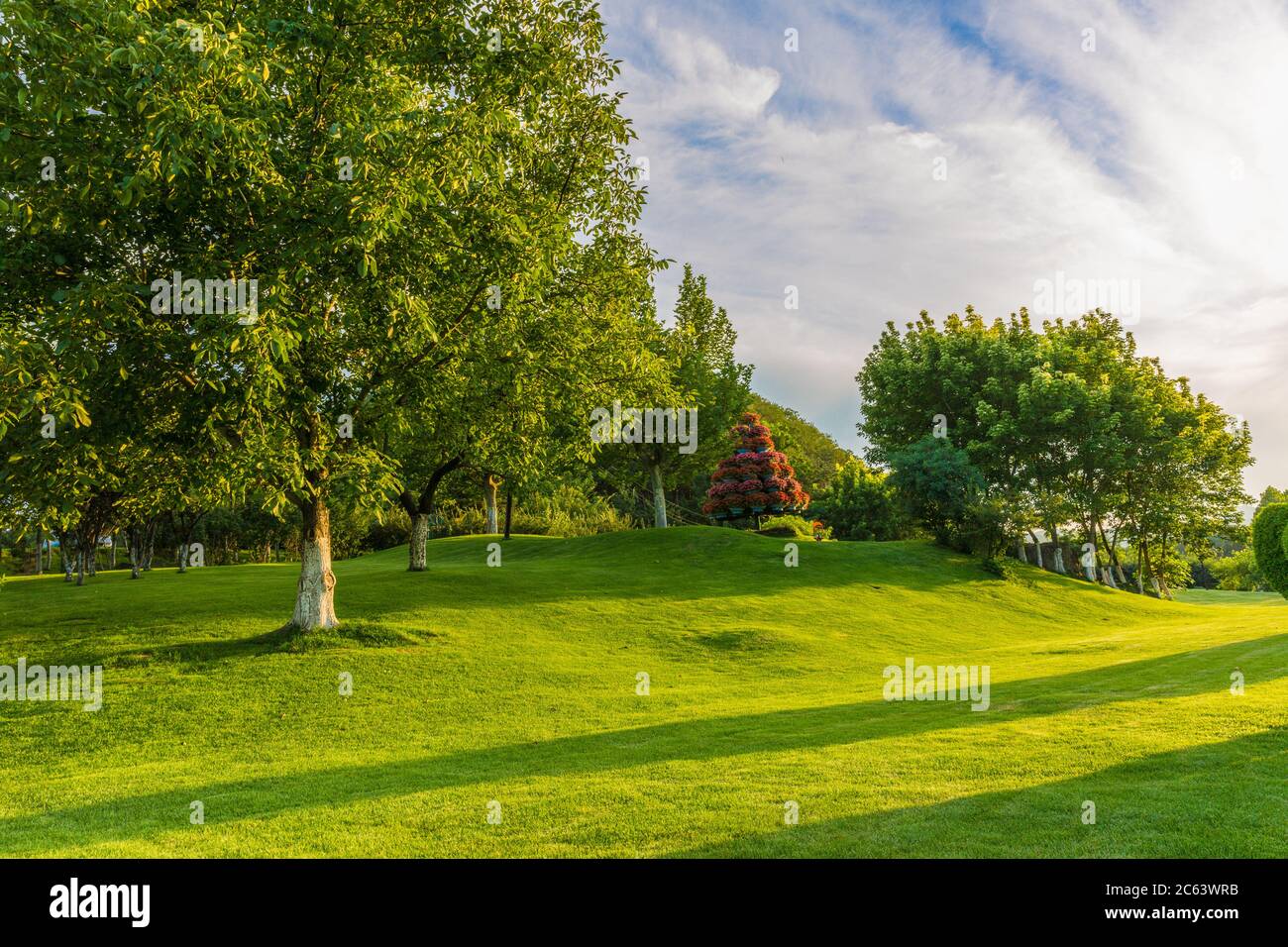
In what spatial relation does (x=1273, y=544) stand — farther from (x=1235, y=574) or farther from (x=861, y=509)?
(x=1235, y=574)

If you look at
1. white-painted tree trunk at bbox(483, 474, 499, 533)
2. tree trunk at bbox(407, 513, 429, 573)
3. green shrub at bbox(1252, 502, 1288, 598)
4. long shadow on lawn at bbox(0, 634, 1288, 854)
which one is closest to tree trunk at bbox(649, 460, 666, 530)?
white-painted tree trunk at bbox(483, 474, 499, 533)

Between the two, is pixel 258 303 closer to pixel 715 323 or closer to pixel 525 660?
pixel 525 660

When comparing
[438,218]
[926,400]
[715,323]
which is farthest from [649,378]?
[715,323]

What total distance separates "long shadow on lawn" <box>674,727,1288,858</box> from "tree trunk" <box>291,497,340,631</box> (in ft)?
45.6

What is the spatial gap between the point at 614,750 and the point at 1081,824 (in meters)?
6.21

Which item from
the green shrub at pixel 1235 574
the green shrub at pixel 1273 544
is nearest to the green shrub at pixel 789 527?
the green shrub at pixel 1273 544

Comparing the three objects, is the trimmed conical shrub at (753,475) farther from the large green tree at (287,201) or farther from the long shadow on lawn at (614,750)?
the long shadow on lawn at (614,750)

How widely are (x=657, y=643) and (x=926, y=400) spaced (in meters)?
33.3

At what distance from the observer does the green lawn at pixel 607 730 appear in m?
7.27

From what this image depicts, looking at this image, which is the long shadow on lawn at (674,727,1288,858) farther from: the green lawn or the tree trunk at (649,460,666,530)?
the tree trunk at (649,460,666,530)

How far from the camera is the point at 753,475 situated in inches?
1665

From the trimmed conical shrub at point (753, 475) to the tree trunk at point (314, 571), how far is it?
26.8 metres

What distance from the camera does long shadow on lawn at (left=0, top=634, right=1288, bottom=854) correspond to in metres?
8.62
